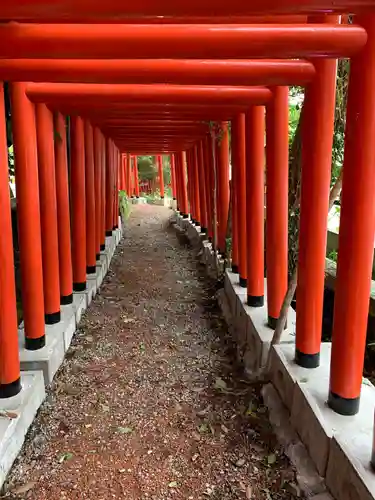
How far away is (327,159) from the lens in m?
3.02

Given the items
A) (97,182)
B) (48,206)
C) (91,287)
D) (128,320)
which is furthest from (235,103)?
(97,182)

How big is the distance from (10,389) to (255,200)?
113 inches

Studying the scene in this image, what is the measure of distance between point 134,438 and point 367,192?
2287 millimetres

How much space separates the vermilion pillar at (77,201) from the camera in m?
5.73

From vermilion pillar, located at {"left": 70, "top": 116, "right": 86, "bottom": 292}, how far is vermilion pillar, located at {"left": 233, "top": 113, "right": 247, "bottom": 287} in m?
2.00

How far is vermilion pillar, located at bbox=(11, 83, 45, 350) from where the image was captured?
3.56 metres

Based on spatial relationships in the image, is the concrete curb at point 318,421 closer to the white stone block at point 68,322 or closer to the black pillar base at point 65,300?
the white stone block at point 68,322

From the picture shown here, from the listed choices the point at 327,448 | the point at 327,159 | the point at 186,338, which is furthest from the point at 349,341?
the point at 186,338

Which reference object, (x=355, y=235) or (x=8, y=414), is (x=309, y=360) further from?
(x=8, y=414)

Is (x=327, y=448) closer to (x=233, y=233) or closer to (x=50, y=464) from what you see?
(x=50, y=464)

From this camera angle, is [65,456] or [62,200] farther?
[62,200]

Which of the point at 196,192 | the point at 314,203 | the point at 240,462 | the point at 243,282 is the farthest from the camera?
the point at 196,192

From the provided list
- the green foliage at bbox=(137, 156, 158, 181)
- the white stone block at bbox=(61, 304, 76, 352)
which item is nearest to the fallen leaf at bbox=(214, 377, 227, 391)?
the white stone block at bbox=(61, 304, 76, 352)

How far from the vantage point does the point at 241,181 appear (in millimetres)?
5418
